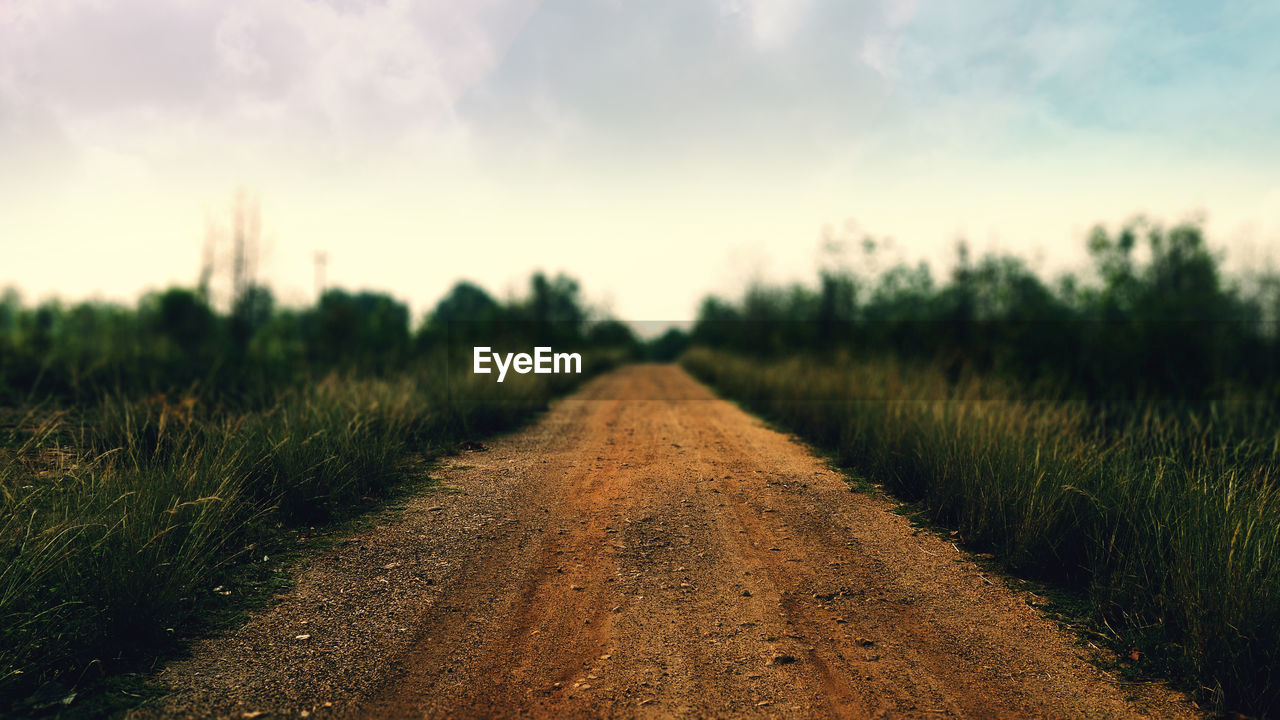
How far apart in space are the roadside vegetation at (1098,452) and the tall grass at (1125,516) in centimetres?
1

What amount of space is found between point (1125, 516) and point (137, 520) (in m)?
6.79

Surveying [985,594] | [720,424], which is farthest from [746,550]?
[720,424]

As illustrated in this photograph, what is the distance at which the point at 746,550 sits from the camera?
16.8 feet

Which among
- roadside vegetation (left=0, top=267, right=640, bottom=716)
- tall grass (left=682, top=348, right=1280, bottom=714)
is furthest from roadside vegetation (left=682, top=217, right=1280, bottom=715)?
roadside vegetation (left=0, top=267, right=640, bottom=716)

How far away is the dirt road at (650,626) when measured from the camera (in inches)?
125

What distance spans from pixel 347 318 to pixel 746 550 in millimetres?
29119

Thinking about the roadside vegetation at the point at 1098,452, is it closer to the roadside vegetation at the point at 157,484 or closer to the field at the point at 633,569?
the field at the point at 633,569

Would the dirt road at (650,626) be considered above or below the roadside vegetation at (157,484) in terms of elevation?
below

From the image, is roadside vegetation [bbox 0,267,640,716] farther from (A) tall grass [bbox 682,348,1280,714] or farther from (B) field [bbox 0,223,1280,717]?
(A) tall grass [bbox 682,348,1280,714]

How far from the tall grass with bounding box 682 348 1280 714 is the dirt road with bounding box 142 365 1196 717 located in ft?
1.17

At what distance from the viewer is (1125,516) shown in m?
4.75

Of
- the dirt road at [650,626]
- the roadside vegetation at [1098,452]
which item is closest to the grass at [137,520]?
the dirt road at [650,626]

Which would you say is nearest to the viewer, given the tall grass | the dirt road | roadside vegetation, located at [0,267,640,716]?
the dirt road

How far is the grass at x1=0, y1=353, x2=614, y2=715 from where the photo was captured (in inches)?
133
